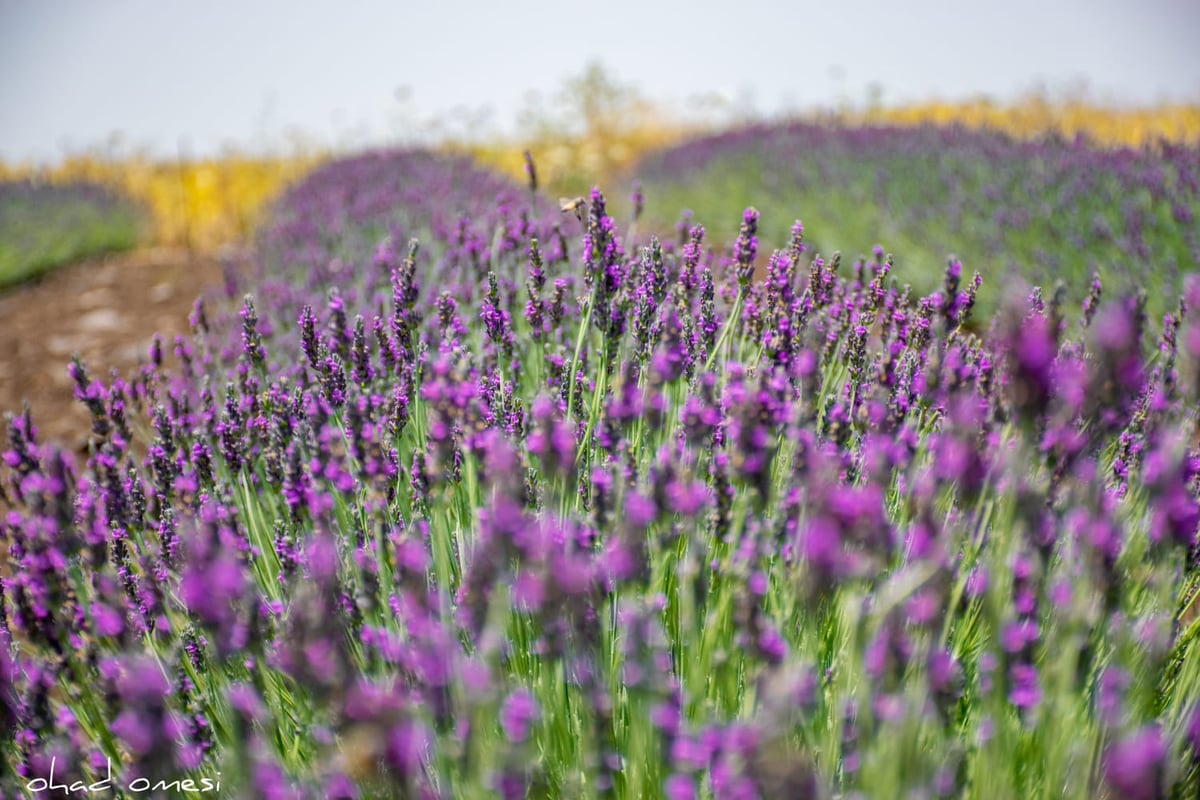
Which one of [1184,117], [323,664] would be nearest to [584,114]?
[1184,117]

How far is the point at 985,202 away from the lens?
19.5 feet

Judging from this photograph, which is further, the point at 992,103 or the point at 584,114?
the point at 584,114

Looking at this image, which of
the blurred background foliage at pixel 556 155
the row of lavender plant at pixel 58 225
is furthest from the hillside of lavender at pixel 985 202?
the row of lavender plant at pixel 58 225

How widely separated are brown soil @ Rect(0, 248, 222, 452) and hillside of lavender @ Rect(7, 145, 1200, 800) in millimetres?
3218

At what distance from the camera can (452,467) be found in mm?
1686

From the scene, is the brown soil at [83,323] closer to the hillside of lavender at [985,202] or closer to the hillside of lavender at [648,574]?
the hillside of lavender at [648,574]

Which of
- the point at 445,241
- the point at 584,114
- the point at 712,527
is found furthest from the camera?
the point at 584,114

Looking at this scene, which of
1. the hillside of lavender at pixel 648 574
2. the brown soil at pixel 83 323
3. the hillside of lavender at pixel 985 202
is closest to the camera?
the hillside of lavender at pixel 648 574

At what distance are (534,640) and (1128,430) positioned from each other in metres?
1.60

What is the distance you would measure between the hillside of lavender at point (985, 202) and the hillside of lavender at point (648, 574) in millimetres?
2816

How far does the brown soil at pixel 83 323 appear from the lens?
5043mm

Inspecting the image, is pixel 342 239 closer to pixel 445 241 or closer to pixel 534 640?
pixel 445 241

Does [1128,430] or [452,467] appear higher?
[452,467]

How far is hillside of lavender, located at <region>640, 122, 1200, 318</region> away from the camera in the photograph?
15.7ft
